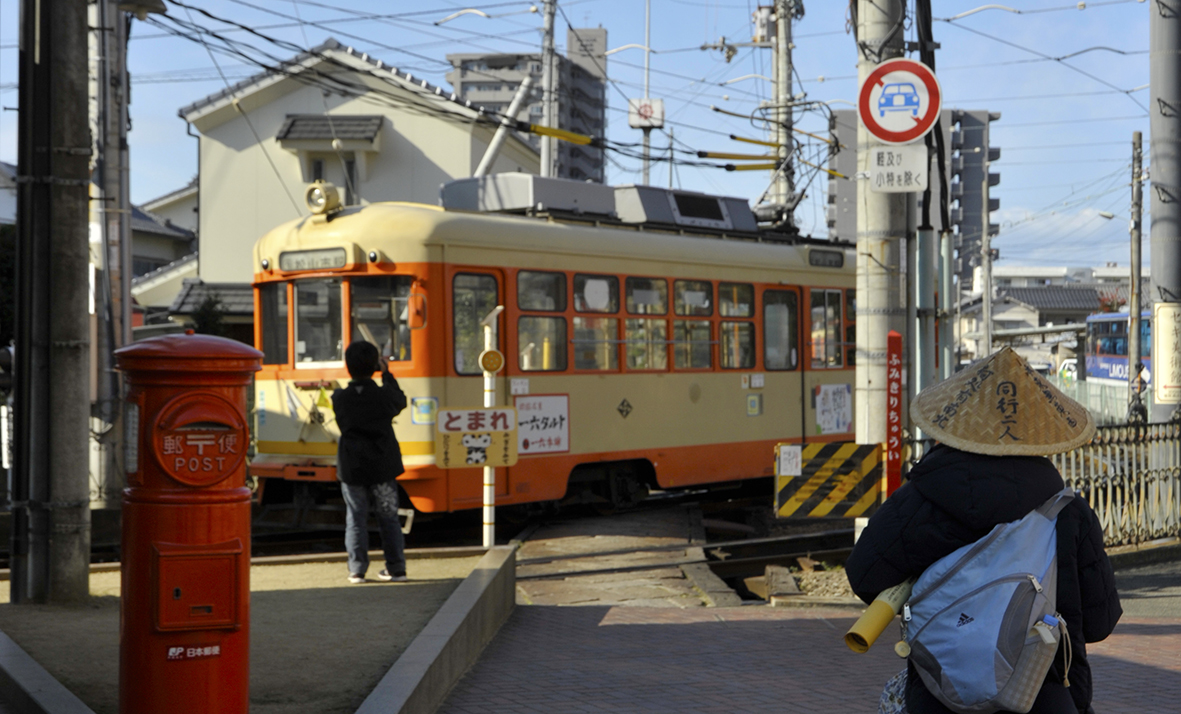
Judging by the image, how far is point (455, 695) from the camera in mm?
5918

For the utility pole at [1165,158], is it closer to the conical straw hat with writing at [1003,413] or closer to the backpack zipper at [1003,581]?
the conical straw hat with writing at [1003,413]

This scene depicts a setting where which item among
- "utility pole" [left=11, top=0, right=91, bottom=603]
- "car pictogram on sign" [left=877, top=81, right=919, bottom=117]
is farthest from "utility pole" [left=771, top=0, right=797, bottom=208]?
"utility pole" [left=11, top=0, right=91, bottom=603]

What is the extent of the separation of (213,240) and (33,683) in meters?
27.9

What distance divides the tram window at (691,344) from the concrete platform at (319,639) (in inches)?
190

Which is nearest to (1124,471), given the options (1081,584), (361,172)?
(1081,584)

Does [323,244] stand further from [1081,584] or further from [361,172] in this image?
[361,172]

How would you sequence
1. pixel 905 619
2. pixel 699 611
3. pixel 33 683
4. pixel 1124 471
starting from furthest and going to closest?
pixel 1124 471 → pixel 699 611 → pixel 33 683 → pixel 905 619

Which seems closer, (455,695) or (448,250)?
(455,695)

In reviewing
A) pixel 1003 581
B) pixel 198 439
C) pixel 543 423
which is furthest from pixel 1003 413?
pixel 543 423

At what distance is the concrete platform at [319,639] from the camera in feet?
16.2

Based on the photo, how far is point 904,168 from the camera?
796 cm

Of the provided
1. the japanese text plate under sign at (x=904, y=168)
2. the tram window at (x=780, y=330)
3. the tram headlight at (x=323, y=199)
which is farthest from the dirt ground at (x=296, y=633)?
the tram window at (x=780, y=330)

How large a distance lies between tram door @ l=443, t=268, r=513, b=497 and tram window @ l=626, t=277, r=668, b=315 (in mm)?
1579

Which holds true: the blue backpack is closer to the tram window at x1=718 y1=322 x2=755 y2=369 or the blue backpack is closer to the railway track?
the railway track
